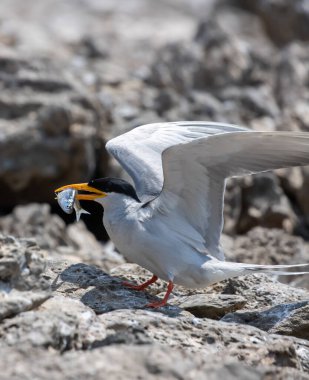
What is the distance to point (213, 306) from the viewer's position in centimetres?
618

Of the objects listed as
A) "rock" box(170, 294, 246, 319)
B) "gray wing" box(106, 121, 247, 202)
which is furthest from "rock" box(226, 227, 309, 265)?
"rock" box(170, 294, 246, 319)

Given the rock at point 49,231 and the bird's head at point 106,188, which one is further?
the rock at point 49,231

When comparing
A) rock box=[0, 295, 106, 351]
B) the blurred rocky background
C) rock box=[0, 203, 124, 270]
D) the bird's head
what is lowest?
rock box=[0, 203, 124, 270]

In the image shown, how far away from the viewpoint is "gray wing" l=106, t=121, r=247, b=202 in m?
7.14

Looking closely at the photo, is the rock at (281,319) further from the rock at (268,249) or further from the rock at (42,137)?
the rock at (42,137)

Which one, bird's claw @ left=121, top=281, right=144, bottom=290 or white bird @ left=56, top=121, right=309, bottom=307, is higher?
white bird @ left=56, top=121, right=309, bottom=307

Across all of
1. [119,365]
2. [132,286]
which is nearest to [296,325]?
[132,286]

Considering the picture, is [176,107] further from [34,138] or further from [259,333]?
[259,333]

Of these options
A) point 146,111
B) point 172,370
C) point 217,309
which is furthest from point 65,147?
point 172,370

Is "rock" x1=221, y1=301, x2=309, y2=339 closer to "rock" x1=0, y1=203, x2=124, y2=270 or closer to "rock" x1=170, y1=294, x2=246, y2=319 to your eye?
"rock" x1=170, y1=294, x2=246, y2=319

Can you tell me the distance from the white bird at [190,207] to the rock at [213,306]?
0.63 feet

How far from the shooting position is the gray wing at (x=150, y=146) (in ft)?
23.4

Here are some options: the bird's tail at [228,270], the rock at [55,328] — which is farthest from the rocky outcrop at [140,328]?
the bird's tail at [228,270]

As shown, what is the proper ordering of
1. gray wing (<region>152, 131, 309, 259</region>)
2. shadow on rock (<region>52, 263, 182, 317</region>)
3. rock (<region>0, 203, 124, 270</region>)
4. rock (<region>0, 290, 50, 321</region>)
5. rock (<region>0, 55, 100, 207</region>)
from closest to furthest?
1. rock (<region>0, 290, 50, 321</region>)
2. shadow on rock (<region>52, 263, 182, 317</region>)
3. gray wing (<region>152, 131, 309, 259</region>)
4. rock (<region>0, 203, 124, 270</region>)
5. rock (<region>0, 55, 100, 207</region>)
